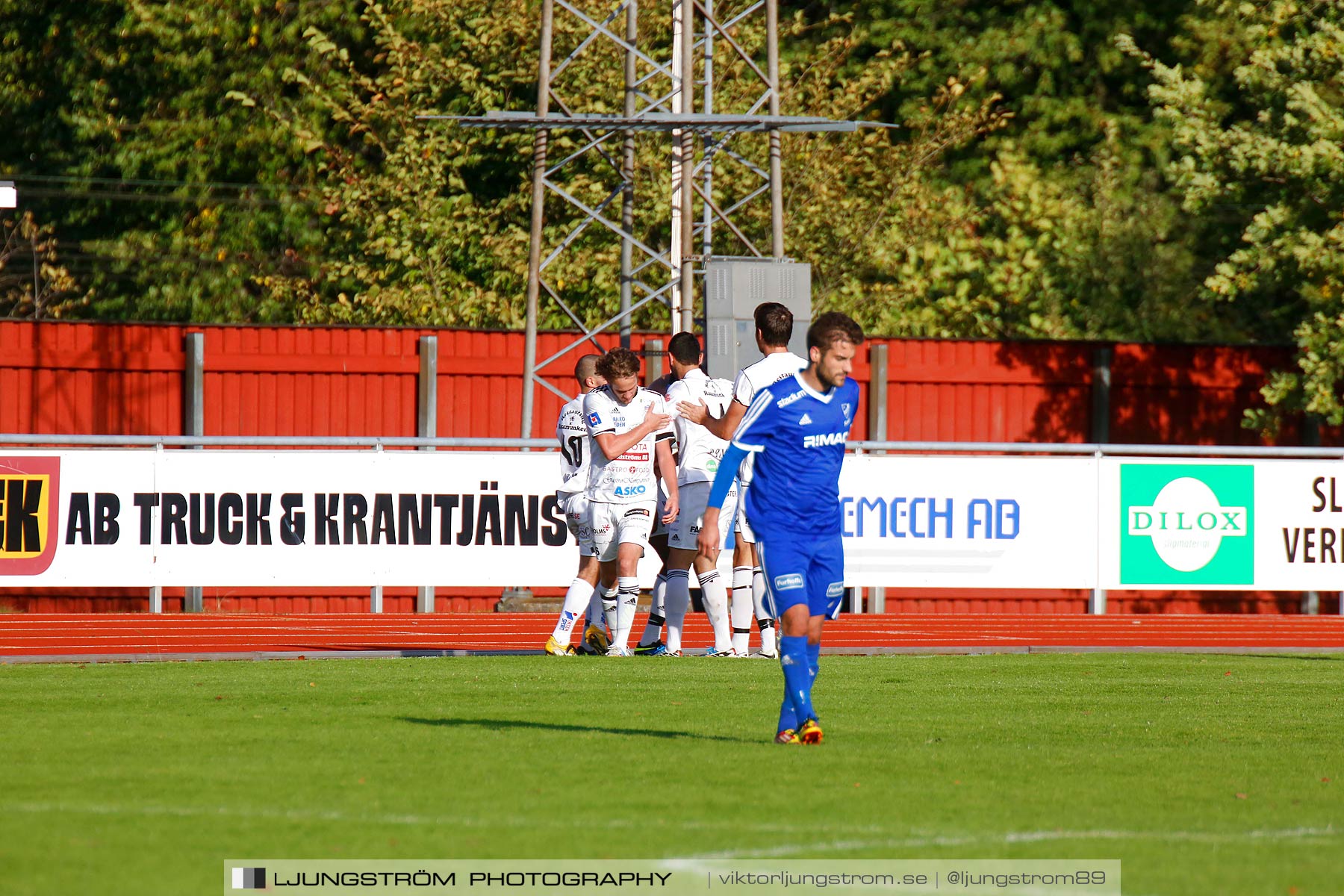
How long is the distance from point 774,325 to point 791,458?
249 cm

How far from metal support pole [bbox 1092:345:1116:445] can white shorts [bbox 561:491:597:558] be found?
1178 cm

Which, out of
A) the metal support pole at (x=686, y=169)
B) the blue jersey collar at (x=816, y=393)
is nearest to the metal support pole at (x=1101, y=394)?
the metal support pole at (x=686, y=169)

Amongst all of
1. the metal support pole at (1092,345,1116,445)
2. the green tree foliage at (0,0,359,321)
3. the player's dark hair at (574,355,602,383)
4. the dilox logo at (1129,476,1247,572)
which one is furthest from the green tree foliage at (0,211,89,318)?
the player's dark hair at (574,355,602,383)

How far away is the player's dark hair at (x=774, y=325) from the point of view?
10859 mm

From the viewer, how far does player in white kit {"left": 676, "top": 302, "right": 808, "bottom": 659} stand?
31.8 ft

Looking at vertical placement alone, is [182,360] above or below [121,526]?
above

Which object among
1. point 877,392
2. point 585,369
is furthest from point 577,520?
point 877,392

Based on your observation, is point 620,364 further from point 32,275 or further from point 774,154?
point 32,275

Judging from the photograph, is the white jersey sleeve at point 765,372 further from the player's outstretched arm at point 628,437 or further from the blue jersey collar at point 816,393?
the blue jersey collar at point 816,393

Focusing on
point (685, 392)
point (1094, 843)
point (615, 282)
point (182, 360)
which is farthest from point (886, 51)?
point (1094, 843)

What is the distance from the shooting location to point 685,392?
41.6 feet

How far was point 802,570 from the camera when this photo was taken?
A: 8438mm

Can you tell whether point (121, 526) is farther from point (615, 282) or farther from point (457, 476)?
point (615, 282)

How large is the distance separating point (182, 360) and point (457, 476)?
17.1 ft
